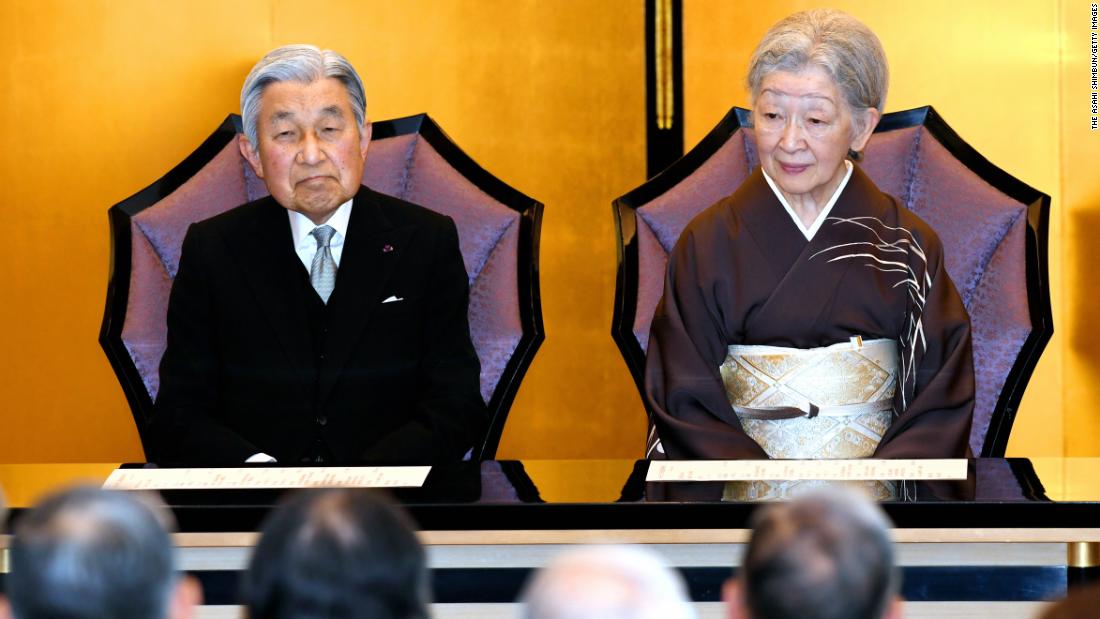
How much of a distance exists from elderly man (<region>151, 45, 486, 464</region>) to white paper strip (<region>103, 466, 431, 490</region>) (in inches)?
34.4

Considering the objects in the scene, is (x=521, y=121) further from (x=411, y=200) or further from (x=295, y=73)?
(x=295, y=73)

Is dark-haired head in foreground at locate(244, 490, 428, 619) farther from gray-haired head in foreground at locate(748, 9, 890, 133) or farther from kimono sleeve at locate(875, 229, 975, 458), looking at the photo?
gray-haired head in foreground at locate(748, 9, 890, 133)

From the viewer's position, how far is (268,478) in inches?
92.4

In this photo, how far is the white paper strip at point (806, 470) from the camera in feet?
7.44

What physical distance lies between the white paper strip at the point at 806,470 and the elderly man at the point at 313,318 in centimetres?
100

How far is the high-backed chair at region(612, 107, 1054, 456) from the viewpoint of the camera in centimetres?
360

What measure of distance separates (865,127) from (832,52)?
0.22 m

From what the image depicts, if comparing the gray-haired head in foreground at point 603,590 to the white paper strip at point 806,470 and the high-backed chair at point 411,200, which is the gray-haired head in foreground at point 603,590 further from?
the high-backed chair at point 411,200

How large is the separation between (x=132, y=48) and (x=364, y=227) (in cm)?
209

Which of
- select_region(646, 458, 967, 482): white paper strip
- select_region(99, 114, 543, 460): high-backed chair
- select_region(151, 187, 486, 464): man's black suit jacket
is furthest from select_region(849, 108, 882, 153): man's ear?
select_region(646, 458, 967, 482): white paper strip

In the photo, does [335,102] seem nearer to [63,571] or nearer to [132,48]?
[132,48]

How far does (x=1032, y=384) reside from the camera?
16.6 feet

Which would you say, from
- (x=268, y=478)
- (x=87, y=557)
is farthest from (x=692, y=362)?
(x=87, y=557)

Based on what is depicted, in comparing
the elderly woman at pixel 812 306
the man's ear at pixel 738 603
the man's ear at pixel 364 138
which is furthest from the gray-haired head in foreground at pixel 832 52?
the man's ear at pixel 738 603
